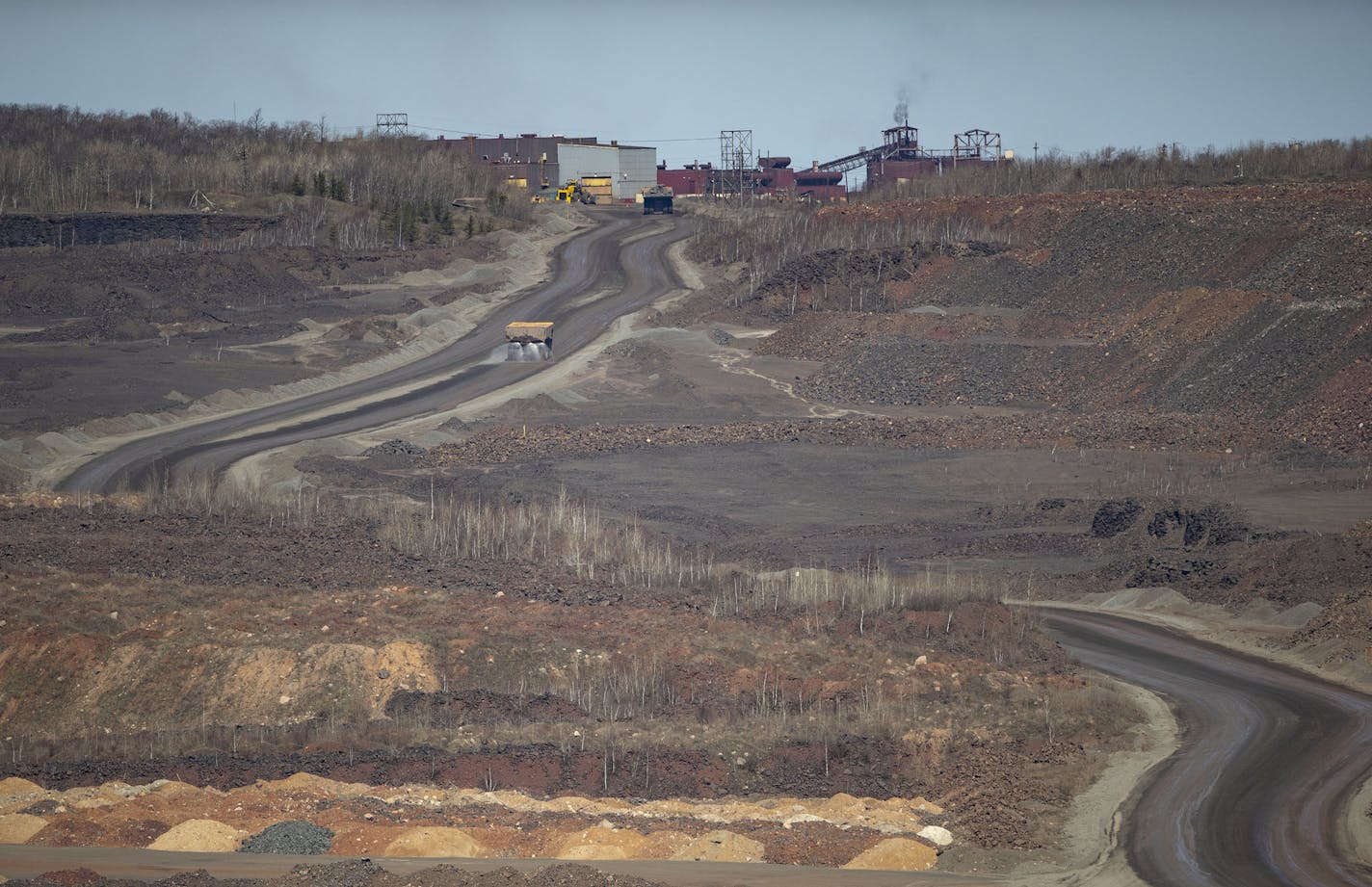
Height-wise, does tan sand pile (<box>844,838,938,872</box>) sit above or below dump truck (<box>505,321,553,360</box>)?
below

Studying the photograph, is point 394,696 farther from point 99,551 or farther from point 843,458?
point 843,458

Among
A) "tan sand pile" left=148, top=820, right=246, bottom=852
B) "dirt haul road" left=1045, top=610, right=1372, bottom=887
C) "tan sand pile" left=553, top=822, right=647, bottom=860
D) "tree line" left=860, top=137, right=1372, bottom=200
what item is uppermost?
"tree line" left=860, top=137, right=1372, bottom=200

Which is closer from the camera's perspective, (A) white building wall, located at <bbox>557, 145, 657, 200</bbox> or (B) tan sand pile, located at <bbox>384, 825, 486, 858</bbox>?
(B) tan sand pile, located at <bbox>384, 825, 486, 858</bbox>

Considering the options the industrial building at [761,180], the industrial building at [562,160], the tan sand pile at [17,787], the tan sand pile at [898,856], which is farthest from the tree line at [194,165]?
the tan sand pile at [898,856]

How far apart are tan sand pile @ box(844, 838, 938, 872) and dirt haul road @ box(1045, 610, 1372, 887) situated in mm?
2715

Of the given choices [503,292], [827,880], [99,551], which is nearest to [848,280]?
[503,292]

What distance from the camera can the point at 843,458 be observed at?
161ft

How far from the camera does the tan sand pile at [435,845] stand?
17.3 meters

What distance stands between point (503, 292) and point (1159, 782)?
214 feet

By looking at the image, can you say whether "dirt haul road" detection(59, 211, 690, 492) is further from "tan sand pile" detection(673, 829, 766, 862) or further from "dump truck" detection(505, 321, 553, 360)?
"tan sand pile" detection(673, 829, 766, 862)

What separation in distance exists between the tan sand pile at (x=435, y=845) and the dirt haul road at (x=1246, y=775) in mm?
8571

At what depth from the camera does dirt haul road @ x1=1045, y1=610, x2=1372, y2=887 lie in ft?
57.8

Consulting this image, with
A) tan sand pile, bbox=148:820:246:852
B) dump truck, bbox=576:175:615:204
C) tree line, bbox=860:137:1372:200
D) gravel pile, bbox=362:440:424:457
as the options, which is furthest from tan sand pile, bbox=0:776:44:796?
dump truck, bbox=576:175:615:204

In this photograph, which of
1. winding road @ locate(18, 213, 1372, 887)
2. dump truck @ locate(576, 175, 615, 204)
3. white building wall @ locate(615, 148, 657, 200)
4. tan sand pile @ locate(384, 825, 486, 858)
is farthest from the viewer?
white building wall @ locate(615, 148, 657, 200)
